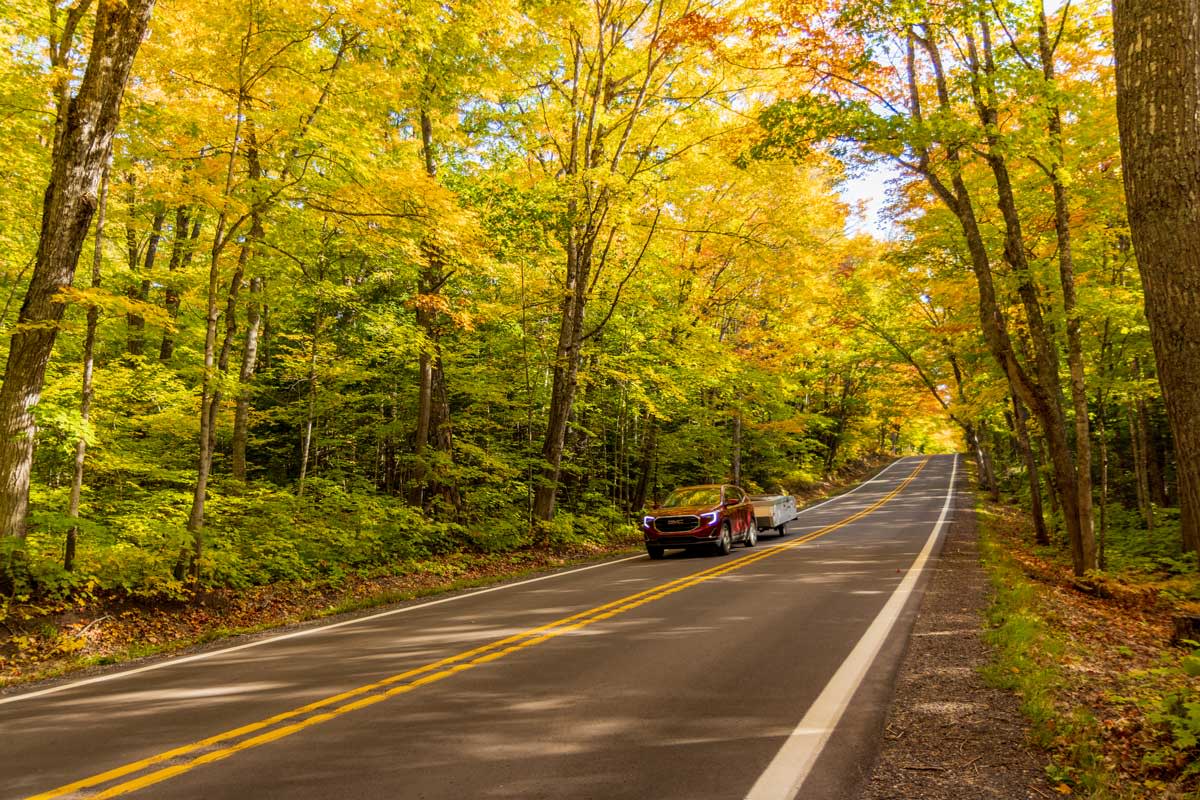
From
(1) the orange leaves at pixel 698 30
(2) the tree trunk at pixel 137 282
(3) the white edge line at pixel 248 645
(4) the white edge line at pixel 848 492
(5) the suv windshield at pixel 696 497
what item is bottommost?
(4) the white edge line at pixel 848 492

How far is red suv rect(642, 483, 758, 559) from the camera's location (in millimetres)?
14695

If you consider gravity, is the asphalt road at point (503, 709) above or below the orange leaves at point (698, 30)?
below

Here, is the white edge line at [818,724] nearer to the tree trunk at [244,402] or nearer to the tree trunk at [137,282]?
the tree trunk at [244,402]

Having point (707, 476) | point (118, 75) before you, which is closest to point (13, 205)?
point (118, 75)

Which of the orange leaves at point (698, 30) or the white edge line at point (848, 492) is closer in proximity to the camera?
the orange leaves at point (698, 30)

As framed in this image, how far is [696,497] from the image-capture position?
52.4ft

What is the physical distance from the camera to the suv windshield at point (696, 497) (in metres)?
15.7

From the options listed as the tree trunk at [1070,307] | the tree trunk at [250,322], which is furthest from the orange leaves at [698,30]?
the tree trunk at [250,322]

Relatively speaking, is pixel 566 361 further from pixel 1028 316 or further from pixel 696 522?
pixel 1028 316

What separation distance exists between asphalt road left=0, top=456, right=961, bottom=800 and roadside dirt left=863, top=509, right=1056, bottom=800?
166 mm

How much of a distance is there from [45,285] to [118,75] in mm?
2790

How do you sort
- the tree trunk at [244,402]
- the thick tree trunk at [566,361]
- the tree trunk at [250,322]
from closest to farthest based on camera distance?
the tree trunk at [250,322] < the tree trunk at [244,402] < the thick tree trunk at [566,361]

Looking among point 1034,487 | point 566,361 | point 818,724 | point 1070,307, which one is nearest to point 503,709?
point 818,724

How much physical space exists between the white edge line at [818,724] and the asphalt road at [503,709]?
0.7 inches
